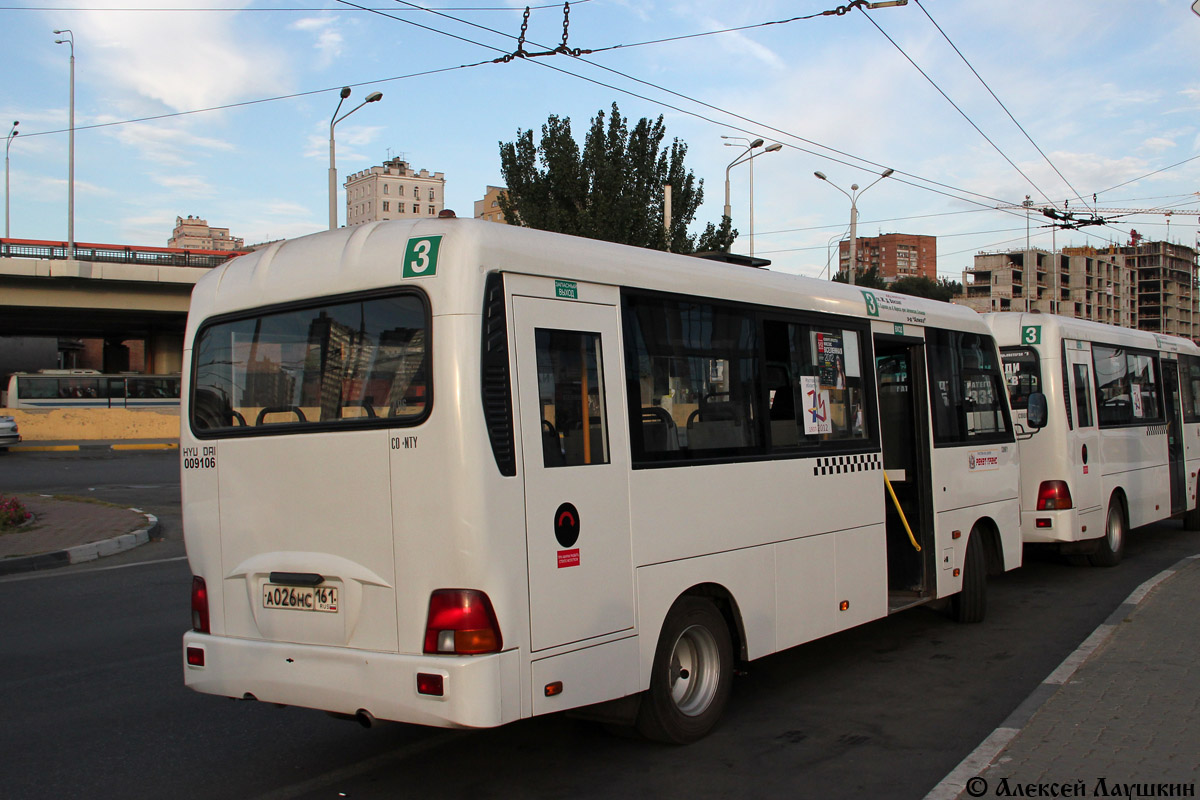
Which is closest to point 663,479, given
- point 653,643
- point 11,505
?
point 653,643

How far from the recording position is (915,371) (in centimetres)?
805

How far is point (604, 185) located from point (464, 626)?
23324 mm

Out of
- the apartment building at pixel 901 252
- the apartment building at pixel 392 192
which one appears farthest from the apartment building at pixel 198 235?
the apartment building at pixel 901 252

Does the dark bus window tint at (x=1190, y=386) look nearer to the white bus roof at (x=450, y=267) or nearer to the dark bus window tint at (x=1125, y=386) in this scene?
the dark bus window tint at (x=1125, y=386)

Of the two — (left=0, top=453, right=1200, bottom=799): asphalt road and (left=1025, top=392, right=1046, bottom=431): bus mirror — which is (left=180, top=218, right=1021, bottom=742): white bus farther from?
(left=1025, top=392, right=1046, bottom=431): bus mirror

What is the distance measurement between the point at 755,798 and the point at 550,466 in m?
1.82

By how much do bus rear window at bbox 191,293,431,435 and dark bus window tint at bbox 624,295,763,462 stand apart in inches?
47.9

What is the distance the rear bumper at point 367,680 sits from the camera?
4.10 metres

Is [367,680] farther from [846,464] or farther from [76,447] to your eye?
[76,447]

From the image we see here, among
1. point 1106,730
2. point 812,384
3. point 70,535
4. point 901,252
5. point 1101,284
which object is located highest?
point 901,252

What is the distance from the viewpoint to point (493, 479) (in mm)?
4234

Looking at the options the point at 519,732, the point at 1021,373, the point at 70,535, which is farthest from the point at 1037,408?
the point at 70,535

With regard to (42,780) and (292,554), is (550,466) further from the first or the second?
(42,780)

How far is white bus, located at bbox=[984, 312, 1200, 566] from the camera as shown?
10.8 metres
